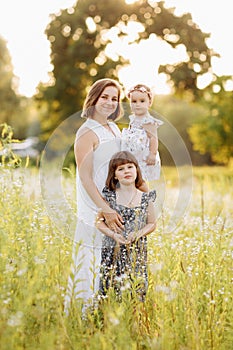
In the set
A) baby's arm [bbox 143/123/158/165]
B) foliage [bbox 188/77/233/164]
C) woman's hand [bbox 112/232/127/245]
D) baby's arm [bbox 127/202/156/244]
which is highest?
foliage [bbox 188/77/233/164]

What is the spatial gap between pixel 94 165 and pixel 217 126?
25273 mm

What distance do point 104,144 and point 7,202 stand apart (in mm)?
925

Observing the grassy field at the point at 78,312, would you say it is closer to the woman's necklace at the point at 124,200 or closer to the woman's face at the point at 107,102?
the woman's necklace at the point at 124,200

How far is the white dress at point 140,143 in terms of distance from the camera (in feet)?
13.4

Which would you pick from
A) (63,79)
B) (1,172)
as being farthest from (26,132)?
(1,172)

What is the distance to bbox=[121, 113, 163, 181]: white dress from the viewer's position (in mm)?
4070

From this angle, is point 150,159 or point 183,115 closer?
point 150,159

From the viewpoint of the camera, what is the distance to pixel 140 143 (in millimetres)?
4082

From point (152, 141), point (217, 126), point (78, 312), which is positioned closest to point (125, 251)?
point (78, 312)

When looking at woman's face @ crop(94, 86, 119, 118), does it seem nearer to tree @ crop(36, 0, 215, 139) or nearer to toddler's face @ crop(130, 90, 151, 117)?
toddler's face @ crop(130, 90, 151, 117)

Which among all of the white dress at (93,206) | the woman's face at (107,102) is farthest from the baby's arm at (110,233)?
the woman's face at (107,102)

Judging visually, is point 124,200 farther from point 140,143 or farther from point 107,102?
point 107,102

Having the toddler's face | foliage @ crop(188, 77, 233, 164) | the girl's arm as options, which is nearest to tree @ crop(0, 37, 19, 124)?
foliage @ crop(188, 77, 233, 164)

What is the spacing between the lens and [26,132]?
34156 millimetres
